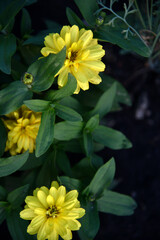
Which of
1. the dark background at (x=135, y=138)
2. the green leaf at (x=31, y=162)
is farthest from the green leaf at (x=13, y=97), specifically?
the dark background at (x=135, y=138)

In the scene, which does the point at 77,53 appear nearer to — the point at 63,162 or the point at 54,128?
the point at 54,128

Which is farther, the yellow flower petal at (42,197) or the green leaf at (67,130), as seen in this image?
the green leaf at (67,130)

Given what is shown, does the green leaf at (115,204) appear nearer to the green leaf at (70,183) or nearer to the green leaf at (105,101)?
the green leaf at (70,183)

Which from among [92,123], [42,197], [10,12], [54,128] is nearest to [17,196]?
[42,197]

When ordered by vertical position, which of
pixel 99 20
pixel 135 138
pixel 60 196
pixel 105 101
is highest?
pixel 99 20

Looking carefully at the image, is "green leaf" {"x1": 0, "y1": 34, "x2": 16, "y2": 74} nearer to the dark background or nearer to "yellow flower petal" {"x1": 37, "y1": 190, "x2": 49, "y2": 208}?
"yellow flower petal" {"x1": 37, "y1": 190, "x2": 49, "y2": 208}

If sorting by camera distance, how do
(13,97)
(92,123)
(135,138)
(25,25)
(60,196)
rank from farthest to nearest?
(135,138), (25,25), (92,123), (13,97), (60,196)
